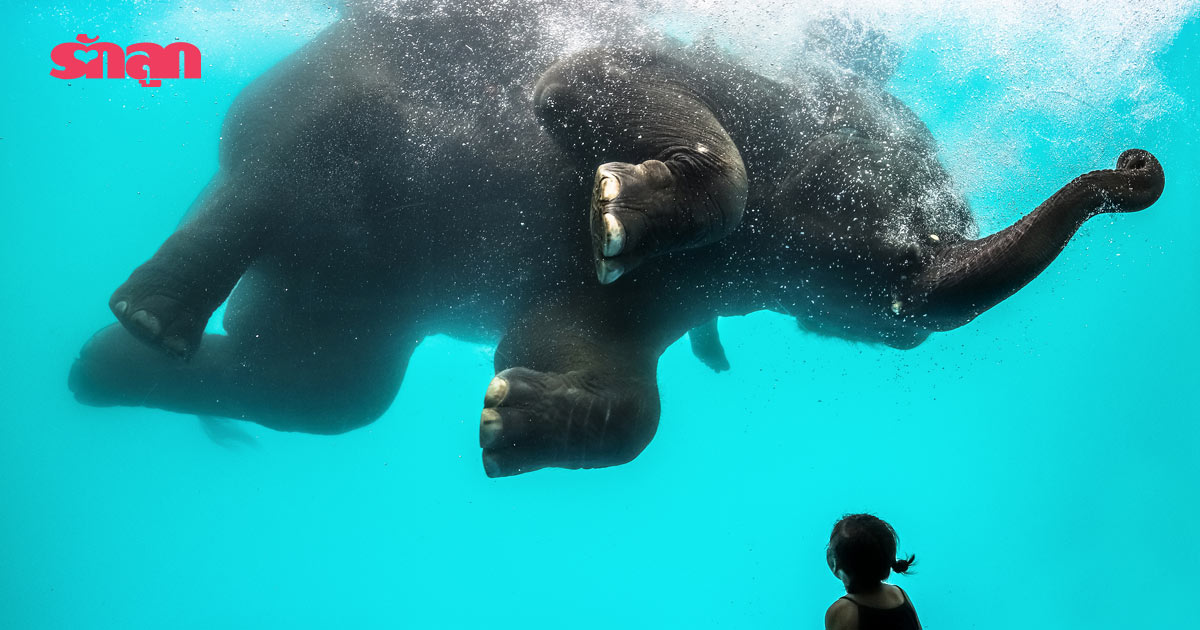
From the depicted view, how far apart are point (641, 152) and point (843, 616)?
4.60ft

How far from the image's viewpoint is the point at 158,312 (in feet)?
8.96

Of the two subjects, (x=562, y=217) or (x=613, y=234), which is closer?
(x=613, y=234)

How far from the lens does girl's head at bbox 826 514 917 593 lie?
1873 mm

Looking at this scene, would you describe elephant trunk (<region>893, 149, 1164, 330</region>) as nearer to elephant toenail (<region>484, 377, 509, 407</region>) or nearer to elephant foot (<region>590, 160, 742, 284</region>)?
elephant foot (<region>590, 160, 742, 284</region>)

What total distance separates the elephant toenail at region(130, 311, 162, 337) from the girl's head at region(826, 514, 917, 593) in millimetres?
2404

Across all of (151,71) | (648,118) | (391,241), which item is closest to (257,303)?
(391,241)

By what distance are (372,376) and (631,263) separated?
171 centimetres

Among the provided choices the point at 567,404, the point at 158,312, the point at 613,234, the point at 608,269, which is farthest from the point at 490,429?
the point at 158,312

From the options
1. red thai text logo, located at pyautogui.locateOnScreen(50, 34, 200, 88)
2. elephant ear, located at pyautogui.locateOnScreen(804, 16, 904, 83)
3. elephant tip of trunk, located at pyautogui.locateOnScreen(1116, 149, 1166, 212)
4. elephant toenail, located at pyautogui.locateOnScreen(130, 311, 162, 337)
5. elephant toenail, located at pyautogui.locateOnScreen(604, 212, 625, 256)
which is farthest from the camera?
red thai text logo, located at pyautogui.locateOnScreen(50, 34, 200, 88)

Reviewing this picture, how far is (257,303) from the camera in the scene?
10.3 feet

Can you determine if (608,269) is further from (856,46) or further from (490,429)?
(856,46)

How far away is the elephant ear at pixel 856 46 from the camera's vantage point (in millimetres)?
3180

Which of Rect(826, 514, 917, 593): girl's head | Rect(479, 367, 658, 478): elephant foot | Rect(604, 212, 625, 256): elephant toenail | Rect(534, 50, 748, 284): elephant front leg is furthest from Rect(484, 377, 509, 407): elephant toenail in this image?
Rect(826, 514, 917, 593): girl's head

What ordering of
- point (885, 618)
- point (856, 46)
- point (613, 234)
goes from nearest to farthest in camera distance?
point (885, 618) < point (613, 234) < point (856, 46)
